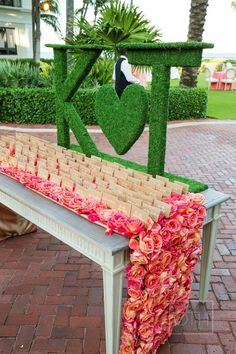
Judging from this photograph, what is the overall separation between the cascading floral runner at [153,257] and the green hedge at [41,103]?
7574 millimetres

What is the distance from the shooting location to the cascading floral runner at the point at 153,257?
6.08ft

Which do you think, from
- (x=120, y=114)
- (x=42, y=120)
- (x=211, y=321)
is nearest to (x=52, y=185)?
(x=120, y=114)

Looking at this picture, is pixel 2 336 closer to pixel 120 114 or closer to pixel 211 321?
pixel 211 321

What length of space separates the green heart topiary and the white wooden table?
0.72m

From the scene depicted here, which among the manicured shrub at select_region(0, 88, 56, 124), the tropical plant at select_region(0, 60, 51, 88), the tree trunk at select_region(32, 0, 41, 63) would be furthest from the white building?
the manicured shrub at select_region(0, 88, 56, 124)

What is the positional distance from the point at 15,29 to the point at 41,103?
19.9 metres

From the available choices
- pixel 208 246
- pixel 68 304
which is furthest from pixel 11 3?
pixel 208 246

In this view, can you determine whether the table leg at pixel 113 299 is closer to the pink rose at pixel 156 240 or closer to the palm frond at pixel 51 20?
the pink rose at pixel 156 240

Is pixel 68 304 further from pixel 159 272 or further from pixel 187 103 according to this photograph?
pixel 187 103

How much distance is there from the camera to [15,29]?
2644cm

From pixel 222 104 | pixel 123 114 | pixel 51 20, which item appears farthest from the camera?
pixel 51 20

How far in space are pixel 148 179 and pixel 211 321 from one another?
1.22 meters

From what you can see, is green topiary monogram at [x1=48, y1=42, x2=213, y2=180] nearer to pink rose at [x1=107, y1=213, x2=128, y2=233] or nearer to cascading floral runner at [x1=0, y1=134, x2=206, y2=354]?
cascading floral runner at [x1=0, y1=134, x2=206, y2=354]

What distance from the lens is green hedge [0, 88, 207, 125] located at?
9.53m
